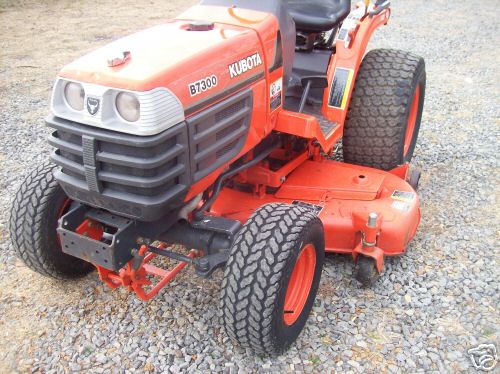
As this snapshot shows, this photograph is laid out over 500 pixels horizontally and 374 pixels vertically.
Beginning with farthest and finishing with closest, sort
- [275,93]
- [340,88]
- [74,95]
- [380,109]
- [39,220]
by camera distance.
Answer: [380,109] < [340,88] < [275,93] < [39,220] < [74,95]

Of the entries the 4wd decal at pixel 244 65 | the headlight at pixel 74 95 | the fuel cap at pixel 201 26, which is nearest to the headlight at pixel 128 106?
the headlight at pixel 74 95

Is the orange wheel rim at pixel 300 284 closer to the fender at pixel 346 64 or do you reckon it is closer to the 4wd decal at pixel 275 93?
the 4wd decal at pixel 275 93

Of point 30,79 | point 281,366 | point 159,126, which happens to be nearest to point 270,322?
point 281,366

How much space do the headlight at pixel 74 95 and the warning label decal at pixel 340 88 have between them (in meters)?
1.77

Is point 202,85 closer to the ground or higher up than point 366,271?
higher up

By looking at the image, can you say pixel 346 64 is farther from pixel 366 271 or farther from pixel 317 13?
pixel 366 271

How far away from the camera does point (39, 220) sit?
2791mm

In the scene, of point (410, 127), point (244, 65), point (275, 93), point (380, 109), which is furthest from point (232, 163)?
point (410, 127)

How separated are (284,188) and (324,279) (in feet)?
2.09

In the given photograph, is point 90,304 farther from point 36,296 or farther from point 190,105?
point 190,105

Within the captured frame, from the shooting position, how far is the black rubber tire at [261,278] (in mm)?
2363

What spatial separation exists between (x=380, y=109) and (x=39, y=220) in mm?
2322

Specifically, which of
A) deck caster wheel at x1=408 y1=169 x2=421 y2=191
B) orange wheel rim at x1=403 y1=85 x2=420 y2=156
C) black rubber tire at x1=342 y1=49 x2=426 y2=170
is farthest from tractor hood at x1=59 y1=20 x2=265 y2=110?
orange wheel rim at x1=403 y1=85 x2=420 y2=156

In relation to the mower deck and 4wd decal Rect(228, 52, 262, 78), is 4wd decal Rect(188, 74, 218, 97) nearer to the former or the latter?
4wd decal Rect(228, 52, 262, 78)
